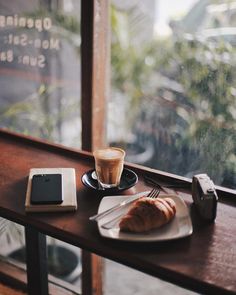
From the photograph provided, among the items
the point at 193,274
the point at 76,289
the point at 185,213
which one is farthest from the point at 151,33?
the point at 76,289

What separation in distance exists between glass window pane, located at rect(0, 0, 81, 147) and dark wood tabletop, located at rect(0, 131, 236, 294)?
27.5 inches

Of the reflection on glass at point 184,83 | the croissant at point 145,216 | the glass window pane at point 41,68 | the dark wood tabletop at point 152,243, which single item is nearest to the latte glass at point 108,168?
the dark wood tabletop at point 152,243

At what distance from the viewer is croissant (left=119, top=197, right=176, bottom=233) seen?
104 cm

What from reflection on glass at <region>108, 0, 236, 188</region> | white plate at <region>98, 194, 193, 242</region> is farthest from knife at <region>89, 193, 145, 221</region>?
reflection on glass at <region>108, 0, 236, 188</region>

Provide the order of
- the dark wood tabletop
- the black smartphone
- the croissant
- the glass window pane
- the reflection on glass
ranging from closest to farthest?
the dark wood tabletop < the croissant < the black smartphone < the reflection on glass < the glass window pane

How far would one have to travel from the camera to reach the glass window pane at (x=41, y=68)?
1.87m

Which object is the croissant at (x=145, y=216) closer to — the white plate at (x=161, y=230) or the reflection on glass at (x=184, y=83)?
the white plate at (x=161, y=230)

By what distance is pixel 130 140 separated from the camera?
215 centimetres

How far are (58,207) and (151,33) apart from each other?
0.96 meters

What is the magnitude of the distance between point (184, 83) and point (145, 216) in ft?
2.32

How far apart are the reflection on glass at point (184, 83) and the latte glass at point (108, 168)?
429mm

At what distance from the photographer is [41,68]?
2.00m

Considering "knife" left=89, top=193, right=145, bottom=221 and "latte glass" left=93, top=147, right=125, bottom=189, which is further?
"latte glass" left=93, top=147, right=125, bottom=189

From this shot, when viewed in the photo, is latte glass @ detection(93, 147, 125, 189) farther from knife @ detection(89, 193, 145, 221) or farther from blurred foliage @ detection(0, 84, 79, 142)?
blurred foliage @ detection(0, 84, 79, 142)
